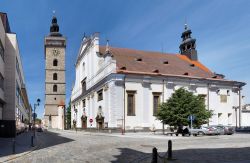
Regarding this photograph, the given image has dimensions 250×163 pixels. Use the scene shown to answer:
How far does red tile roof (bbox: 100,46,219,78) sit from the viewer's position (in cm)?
5496

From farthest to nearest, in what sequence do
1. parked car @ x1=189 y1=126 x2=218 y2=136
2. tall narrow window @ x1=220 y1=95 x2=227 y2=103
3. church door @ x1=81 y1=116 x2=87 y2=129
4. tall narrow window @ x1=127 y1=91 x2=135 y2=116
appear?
church door @ x1=81 y1=116 x2=87 y2=129, tall narrow window @ x1=220 y1=95 x2=227 y2=103, tall narrow window @ x1=127 y1=91 x2=135 y2=116, parked car @ x1=189 y1=126 x2=218 y2=136

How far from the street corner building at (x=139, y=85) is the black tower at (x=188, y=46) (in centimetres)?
12

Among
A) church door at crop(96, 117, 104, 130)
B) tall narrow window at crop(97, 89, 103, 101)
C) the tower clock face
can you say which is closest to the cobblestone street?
church door at crop(96, 117, 104, 130)

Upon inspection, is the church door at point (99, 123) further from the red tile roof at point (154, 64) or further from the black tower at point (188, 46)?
the black tower at point (188, 46)

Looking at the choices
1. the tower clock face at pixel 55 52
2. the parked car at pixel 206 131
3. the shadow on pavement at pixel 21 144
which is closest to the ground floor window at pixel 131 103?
the parked car at pixel 206 131

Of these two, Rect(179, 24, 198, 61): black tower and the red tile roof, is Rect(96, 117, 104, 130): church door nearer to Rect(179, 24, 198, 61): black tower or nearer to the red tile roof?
the red tile roof

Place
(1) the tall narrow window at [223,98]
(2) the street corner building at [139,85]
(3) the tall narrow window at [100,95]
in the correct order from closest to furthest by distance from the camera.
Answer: (2) the street corner building at [139,85]
(3) the tall narrow window at [100,95]
(1) the tall narrow window at [223,98]

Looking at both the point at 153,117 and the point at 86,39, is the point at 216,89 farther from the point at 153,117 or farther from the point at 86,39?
the point at 86,39

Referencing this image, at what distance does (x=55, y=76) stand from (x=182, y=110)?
6919cm

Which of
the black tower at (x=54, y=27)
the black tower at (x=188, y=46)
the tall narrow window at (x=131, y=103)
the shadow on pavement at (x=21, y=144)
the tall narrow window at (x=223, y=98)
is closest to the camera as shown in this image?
the shadow on pavement at (x=21, y=144)

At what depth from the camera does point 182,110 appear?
135 ft

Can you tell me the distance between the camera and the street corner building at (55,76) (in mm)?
103000

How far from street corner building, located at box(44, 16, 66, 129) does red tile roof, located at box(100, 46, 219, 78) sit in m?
45.3

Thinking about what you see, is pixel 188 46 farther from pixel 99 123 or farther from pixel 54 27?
pixel 54 27
